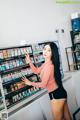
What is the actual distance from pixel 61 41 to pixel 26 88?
1.51 metres

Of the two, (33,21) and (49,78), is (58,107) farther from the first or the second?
(33,21)

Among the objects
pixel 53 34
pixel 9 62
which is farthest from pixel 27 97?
pixel 53 34

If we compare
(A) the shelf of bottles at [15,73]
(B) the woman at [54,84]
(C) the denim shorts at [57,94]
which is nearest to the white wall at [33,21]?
(A) the shelf of bottles at [15,73]

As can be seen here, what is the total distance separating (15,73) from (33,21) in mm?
1041

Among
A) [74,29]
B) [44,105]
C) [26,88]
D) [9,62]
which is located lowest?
[44,105]

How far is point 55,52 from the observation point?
276 centimetres

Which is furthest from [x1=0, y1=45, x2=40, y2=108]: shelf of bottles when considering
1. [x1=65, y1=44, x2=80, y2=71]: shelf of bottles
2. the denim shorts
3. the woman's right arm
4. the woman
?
[x1=65, y1=44, x2=80, y2=71]: shelf of bottles

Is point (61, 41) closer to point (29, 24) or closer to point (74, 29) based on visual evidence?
point (74, 29)

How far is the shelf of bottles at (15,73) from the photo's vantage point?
2.60 metres

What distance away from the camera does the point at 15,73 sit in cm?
275

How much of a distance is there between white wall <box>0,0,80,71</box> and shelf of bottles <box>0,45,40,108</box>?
215mm

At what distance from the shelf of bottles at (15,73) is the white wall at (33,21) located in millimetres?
215

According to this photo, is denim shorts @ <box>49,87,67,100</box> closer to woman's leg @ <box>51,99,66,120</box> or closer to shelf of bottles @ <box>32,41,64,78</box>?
woman's leg @ <box>51,99,66,120</box>

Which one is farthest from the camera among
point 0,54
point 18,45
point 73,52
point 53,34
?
point 73,52
